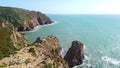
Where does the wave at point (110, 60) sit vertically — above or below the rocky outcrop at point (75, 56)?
below

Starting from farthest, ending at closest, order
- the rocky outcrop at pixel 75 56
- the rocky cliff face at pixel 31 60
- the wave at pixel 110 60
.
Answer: the wave at pixel 110 60
the rocky outcrop at pixel 75 56
the rocky cliff face at pixel 31 60

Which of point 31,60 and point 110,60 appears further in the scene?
point 110,60

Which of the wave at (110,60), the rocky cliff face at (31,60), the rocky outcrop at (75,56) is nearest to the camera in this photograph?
the rocky cliff face at (31,60)

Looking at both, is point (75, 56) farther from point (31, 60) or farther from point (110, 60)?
point (31, 60)

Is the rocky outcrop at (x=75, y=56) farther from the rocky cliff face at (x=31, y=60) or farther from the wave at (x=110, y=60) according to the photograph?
the rocky cliff face at (x=31, y=60)

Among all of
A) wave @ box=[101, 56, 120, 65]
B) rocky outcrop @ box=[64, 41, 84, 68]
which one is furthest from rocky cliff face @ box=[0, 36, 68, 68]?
wave @ box=[101, 56, 120, 65]

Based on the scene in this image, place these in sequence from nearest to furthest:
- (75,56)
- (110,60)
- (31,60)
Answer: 1. (31,60)
2. (75,56)
3. (110,60)

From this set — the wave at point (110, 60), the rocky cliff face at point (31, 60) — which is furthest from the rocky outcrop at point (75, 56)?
the rocky cliff face at point (31, 60)

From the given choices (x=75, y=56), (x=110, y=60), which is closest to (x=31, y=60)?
(x=75, y=56)

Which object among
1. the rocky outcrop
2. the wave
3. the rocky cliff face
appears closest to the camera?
the rocky cliff face

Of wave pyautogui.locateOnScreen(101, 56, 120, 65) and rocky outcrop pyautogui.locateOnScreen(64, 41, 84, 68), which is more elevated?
rocky outcrop pyautogui.locateOnScreen(64, 41, 84, 68)

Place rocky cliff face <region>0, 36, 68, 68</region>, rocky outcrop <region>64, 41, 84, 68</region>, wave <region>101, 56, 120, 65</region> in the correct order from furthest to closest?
wave <region>101, 56, 120, 65</region>
rocky outcrop <region>64, 41, 84, 68</region>
rocky cliff face <region>0, 36, 68, 68</region>

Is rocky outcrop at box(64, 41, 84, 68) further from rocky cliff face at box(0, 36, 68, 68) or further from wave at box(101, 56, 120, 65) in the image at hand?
rocky cliff face at box(0, 36, 68, 68)
